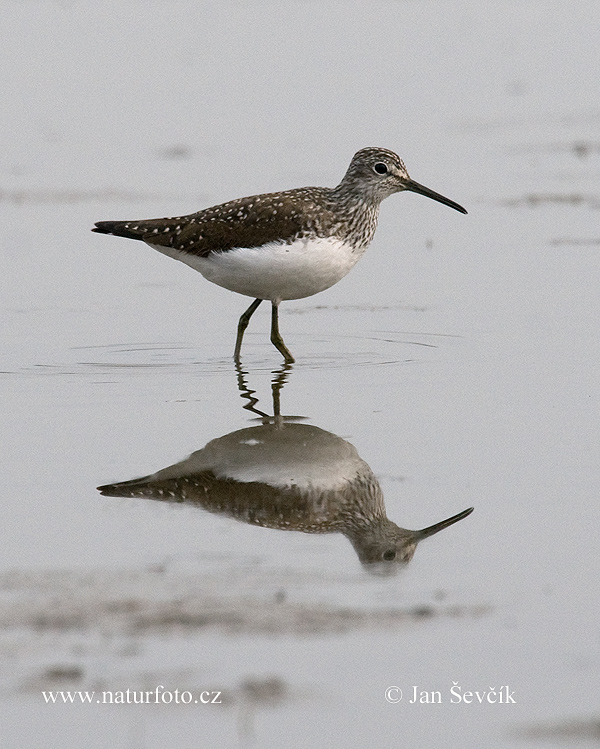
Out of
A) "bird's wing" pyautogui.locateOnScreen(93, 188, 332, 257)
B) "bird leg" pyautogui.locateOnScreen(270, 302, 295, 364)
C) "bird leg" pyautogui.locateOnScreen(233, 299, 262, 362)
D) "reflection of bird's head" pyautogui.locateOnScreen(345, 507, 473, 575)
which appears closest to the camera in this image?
"reflection of bird's head" pyautogui.locateOnScreen(345, 507, 473, 575)

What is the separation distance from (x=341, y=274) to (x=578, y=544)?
410 cm

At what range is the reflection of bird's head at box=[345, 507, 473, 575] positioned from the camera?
5884mm

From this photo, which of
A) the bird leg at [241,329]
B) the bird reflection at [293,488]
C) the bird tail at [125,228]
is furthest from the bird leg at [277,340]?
the bird reflection at [293,488]

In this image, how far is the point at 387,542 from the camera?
609 centimetres

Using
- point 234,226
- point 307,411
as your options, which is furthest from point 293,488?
point 234,226

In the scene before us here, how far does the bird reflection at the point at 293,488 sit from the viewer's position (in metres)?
6.18

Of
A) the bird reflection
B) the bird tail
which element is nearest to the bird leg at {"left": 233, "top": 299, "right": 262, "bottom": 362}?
the bird tail

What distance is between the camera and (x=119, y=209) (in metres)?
13.8

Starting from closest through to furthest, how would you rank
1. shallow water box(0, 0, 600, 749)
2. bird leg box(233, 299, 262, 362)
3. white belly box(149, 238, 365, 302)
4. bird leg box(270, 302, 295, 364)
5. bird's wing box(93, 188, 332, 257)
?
shallow water box(0, 0, 600, 749) → white belly box(149, 238, 365, 302) → bird's wing box(93, 188, 332, 257) → bird leg box(270, 302, 295, 364) → bird leg box(233, 299, 262, 362)

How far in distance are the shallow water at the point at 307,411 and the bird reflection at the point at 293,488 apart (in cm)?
6

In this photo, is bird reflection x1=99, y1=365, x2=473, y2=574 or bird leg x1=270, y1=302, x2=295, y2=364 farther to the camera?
bird leg x1=270, y1=302, x2=295, y2=364

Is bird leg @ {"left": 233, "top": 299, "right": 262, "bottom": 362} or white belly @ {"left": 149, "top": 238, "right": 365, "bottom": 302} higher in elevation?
white belly @ {"left": 149, "top": 238, "right": 365, "bottom": 302}

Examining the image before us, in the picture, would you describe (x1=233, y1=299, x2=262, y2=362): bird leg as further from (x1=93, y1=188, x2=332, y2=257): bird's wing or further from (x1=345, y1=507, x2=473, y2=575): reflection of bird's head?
(x1=345, y1=507, x2=473, y2=575): reflection of bird's head

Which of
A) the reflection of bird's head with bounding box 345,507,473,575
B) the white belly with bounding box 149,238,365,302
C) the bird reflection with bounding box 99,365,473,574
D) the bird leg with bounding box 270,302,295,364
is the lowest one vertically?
the reflection of bird's head with bounding box 345,507,473,575
